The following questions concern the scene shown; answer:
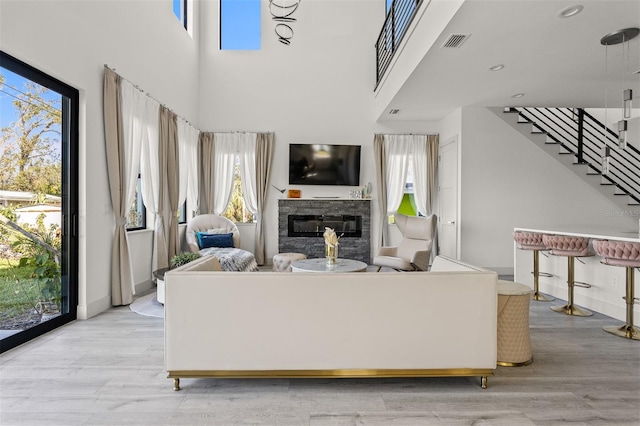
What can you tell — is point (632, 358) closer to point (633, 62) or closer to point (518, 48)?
point (518, 48)

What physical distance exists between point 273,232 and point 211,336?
503cm

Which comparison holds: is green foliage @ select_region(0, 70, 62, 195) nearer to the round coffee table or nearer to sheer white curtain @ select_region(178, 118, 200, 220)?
sheer white curtain @ select_region(178, 118, 200, 220)

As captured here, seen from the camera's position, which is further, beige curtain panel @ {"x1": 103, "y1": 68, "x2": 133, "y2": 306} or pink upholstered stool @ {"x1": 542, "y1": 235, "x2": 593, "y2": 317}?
beige curtain panel @ {"x1": 103, "y1": 68, "x2": 133, "y2": 306}

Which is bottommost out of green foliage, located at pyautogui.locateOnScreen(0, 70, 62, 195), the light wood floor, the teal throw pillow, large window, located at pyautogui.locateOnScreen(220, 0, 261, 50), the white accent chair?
the light wood floor

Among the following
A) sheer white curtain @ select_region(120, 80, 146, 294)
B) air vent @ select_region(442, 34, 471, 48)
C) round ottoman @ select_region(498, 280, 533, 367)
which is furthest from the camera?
sheer white curtain @ select_region(120, 80, 146, 294)

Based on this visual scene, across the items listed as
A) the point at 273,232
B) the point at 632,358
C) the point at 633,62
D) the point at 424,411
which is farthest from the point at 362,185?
the point at 424,411

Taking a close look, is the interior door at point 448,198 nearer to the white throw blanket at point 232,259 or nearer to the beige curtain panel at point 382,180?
the beige curtain panel at point 382,180

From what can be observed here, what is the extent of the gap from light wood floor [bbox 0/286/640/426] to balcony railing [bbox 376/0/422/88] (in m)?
3.86

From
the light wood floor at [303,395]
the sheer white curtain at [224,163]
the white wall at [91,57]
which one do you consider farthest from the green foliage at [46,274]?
the sheer white curtain at [224,163]

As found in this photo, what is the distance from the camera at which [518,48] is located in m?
3.75

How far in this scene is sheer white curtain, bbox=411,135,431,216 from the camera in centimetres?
707

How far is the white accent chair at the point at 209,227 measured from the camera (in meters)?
5.93

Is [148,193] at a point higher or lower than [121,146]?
lower

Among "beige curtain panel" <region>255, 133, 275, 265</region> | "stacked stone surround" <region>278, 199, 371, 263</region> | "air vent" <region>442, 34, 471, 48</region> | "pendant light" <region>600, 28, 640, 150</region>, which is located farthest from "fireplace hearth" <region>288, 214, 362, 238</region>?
"pendant light" <region>600, 28, 640, 150</region>
